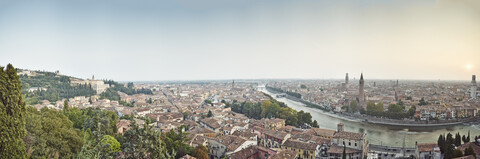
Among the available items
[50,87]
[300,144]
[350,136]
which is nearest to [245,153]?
[300,144]

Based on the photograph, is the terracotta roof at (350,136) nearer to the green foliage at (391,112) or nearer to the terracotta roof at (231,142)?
the terracotta roof at (231,142)

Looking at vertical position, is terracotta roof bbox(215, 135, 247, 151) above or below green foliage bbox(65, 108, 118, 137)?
below

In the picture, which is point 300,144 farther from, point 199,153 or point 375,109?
point 375,109

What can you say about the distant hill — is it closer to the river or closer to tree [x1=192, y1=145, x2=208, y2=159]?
tree [x1=192, y1=145, x2=208, y2=159]

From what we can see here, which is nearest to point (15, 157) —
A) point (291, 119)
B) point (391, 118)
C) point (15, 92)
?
point (15, 92)

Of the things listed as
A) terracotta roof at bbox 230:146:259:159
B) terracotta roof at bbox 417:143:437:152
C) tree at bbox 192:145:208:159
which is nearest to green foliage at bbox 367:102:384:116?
terracotta roof at bbox 417:143:437:152

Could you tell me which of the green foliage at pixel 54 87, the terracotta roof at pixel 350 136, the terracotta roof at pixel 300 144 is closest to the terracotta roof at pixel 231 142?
the terracotta roof at pixel 300 144

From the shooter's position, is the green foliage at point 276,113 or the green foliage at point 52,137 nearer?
the green foliage at point 52,137

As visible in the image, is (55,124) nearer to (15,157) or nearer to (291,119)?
(15,157)
